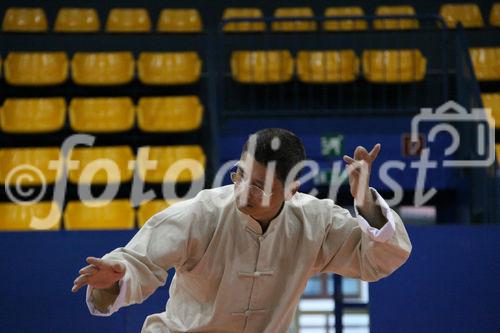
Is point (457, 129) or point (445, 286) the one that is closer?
point (445, 286)

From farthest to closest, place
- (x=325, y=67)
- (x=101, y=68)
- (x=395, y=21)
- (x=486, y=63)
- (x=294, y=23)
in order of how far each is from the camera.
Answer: (x=395, y=21)
(x=294, y=23)
(x=486, y=63)
(x=101, y=68)
(x=325, y=67)

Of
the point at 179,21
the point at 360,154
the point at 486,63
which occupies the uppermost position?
the point at 179,21

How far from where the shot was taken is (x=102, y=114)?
29.7 ft

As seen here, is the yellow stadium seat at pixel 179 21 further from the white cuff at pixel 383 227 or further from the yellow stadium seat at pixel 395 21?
the white cuff at pixel 383 227

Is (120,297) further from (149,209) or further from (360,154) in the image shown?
(149,209)

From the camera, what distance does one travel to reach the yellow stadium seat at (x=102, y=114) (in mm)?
8961

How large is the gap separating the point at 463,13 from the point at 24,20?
17.0 feet

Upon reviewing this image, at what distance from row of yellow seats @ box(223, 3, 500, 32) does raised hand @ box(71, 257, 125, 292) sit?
7.32m

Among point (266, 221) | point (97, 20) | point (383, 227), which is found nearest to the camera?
point (383, 227)

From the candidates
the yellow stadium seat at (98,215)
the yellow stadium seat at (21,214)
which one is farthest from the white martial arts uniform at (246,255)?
the yellow stadium seat at (21,214)

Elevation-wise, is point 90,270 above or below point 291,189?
below

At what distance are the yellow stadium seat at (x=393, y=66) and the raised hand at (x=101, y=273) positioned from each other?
6689 mm

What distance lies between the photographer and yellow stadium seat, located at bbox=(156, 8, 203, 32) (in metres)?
10.6

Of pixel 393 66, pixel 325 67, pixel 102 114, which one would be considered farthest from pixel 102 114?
pixel 393 66
